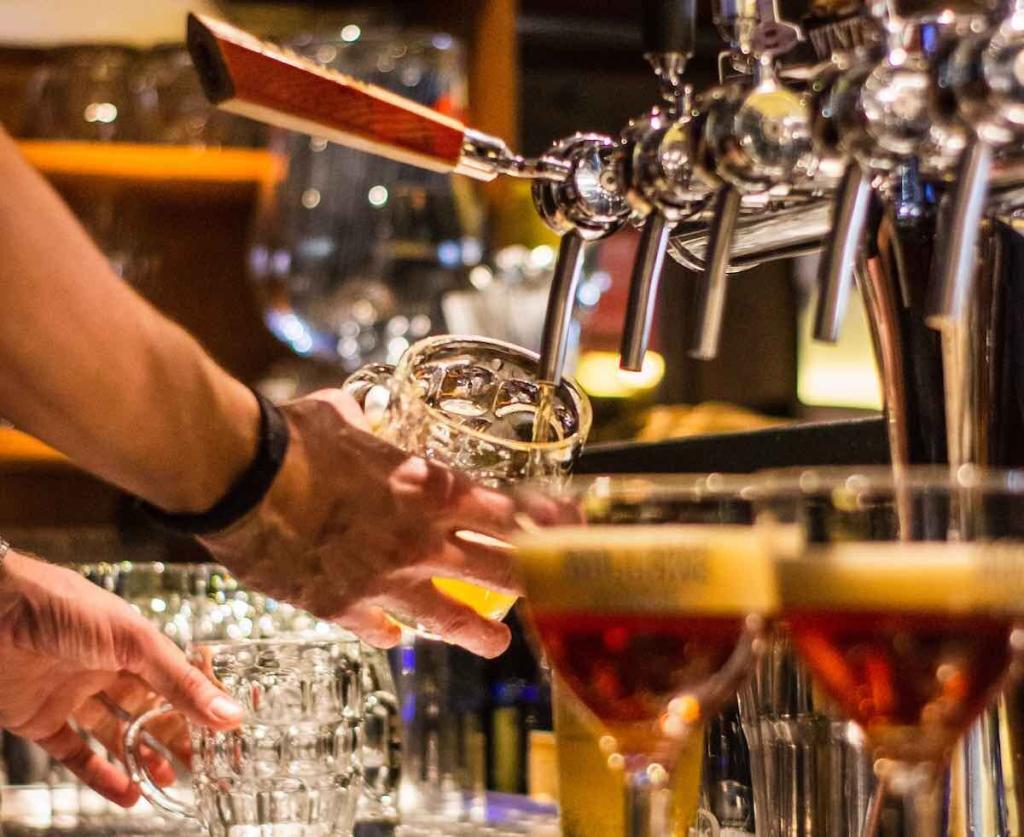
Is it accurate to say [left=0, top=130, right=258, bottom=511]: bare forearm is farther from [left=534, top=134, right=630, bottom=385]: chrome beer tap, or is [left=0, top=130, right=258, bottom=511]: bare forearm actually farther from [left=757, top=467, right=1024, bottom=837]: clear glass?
[left=757, top=467, right=1024, bottom=837]: clear glass

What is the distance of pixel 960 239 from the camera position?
0.67m

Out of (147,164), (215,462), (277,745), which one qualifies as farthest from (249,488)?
(147,164)

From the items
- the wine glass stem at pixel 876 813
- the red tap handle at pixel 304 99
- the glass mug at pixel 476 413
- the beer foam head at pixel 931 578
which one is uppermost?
the red tap handle at pixel 304 99

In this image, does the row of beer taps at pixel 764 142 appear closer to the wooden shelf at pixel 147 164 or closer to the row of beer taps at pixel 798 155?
the row of beer taps at pixel 798 155

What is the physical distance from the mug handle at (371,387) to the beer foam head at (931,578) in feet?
1.40

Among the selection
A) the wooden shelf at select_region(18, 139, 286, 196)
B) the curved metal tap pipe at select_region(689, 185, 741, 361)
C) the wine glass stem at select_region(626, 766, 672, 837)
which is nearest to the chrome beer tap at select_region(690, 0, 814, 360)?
the curved metal tap pipe at select_region(689, 185, 741, 361)

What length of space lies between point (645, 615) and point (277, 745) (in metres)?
0.49

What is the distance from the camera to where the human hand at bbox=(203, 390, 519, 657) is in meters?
0.87

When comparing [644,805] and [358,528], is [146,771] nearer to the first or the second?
[358,528]

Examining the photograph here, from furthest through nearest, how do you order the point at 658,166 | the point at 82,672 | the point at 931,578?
the point at 82,672
the point at 658,166
the point at 931,578

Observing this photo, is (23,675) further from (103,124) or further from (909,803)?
(103,124)

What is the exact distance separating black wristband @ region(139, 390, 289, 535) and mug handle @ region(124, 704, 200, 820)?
268 millimetres

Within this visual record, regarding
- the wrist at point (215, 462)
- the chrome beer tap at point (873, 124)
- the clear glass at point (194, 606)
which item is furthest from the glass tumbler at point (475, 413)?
the clear glass at point (194, 606)

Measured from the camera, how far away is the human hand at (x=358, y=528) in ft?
2.87
